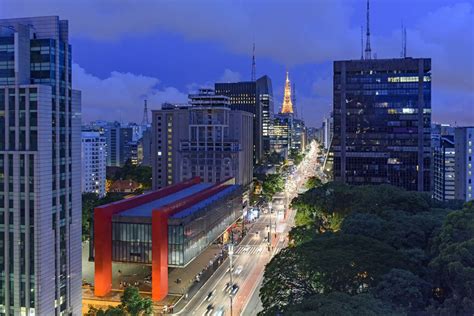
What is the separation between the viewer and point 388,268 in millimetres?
31922

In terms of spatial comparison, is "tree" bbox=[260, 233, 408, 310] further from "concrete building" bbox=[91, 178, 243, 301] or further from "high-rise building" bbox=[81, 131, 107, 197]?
"high-rise building" bbox=[81, 131, 107, 197]

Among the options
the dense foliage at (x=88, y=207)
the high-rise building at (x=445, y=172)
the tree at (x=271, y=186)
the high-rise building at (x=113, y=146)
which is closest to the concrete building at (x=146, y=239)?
the dense foliage at (x=88, y=207)

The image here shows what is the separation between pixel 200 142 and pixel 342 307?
79637mm

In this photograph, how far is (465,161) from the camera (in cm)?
8762

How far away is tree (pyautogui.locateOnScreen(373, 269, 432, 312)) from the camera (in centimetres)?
2842

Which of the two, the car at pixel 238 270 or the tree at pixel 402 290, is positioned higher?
the tree at pixel 402 290

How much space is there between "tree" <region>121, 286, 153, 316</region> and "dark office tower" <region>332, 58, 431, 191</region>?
67101 millimetres

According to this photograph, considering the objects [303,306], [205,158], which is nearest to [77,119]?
[303,306]

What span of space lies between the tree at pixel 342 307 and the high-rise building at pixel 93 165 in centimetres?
9880

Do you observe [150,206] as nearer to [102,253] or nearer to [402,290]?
[102,253]

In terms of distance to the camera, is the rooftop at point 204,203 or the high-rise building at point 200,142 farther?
the high-rise building at point 200,142

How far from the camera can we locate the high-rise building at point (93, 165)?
118 m

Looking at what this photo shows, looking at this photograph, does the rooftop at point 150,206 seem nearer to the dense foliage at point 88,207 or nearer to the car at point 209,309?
the dense foliage at point 88,207

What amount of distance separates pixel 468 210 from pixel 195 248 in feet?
95.4
